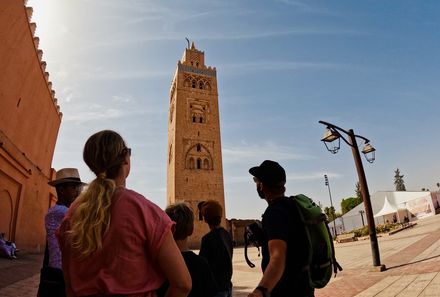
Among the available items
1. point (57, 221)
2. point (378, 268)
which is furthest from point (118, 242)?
point (378, 268)

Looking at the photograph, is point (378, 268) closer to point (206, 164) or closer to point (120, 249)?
point (120, 249)

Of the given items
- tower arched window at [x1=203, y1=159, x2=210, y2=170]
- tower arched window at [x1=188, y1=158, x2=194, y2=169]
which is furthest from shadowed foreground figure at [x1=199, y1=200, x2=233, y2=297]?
tower arched window at [x1=203, y1=159, x2=210, y2=170]

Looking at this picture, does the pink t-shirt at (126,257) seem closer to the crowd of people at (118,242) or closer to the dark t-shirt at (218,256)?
the crowd of people at (118,242)

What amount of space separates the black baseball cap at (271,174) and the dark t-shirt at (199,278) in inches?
27.5

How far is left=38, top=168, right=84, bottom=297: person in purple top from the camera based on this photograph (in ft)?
7.88

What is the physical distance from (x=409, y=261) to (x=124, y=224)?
8481mm

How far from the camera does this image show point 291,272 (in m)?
1.92

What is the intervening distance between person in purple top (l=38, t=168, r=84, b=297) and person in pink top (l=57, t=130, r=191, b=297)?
4.13ft

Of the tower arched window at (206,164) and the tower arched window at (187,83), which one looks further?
the tower arched window at (187,83)

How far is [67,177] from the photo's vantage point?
9.43 feet

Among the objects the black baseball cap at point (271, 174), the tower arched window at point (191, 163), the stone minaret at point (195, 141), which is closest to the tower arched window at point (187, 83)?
the stone minaret at point (195, 141)

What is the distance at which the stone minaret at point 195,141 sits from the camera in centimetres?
3328

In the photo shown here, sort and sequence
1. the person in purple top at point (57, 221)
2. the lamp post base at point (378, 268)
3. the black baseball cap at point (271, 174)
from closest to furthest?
the black baseball cap at point (271, 174), the person in purple top at point (57, 221), the lamp post base at point (378, 268)

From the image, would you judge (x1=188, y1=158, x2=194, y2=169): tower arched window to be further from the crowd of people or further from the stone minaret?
the crowd of people
